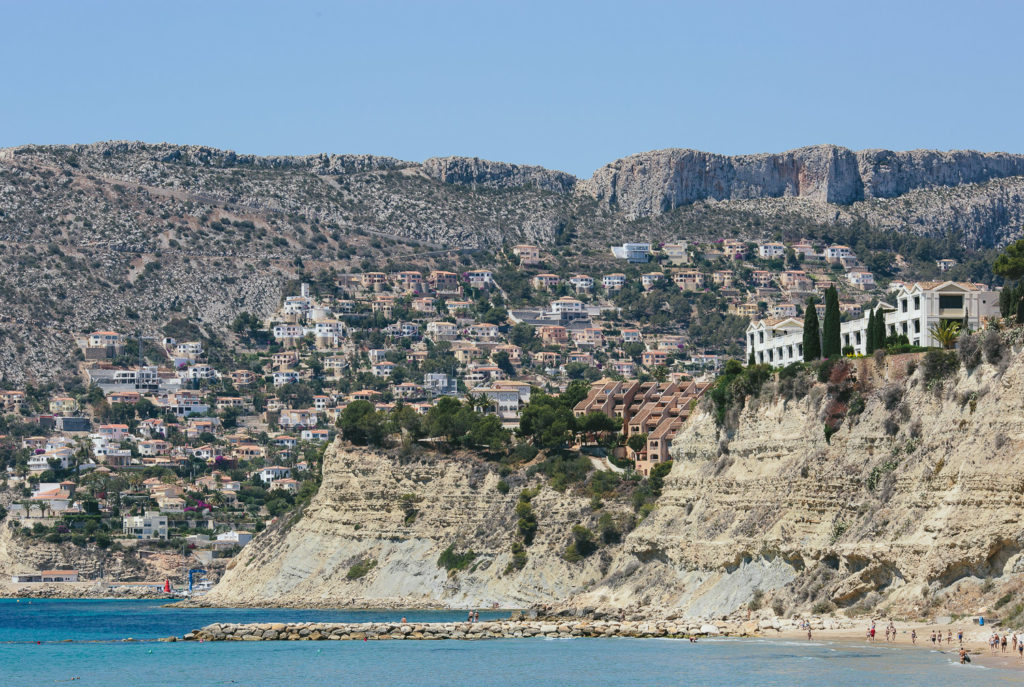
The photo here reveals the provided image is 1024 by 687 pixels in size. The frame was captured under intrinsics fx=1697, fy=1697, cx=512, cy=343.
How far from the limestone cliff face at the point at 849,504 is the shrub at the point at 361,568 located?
23172 mm

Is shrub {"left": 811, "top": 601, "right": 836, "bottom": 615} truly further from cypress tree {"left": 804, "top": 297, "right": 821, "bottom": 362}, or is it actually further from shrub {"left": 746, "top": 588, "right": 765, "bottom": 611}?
cypress tree {"left": 804, "top": 297, "right": 821, "bottom": 362}

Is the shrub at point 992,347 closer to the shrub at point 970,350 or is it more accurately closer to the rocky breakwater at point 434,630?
the shrub at point 970,350

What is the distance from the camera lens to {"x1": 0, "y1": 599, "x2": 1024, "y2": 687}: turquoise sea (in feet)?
185

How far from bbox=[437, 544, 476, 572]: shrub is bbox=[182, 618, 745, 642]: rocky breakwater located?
725 inches

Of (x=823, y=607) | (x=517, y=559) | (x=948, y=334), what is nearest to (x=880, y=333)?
(x=948, y=334)

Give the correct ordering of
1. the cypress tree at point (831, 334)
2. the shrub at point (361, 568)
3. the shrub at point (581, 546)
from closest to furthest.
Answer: the cypress tree at point (831, 334) → the shrub at point (581, 546) → the shrub at point (361, 568)

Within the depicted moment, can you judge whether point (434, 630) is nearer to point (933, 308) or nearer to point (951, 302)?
point (933, 308)

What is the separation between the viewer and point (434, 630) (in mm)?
81250

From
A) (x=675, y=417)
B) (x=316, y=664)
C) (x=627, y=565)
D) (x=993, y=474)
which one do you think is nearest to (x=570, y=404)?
(x=675, y=417)

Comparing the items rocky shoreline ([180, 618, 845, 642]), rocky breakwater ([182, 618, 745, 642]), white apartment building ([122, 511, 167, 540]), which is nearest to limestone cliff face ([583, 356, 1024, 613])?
rocky shoreline ([180, 618, 845, 642])

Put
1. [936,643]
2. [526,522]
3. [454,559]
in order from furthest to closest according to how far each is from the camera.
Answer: [454,559]
[526,522]
[936,643]

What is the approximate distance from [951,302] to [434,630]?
2892 centimetres

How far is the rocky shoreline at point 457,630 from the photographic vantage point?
75.3 meters

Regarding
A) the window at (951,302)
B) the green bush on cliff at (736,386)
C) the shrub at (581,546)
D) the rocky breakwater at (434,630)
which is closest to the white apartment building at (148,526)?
the shrub at (581,546)
